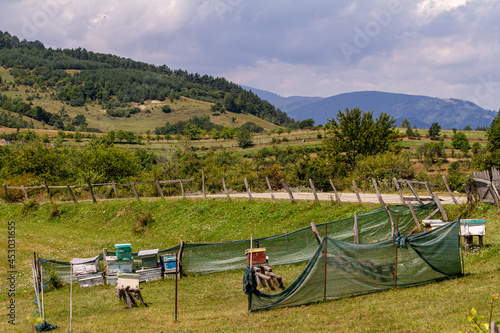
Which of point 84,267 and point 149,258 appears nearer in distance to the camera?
point 84,267

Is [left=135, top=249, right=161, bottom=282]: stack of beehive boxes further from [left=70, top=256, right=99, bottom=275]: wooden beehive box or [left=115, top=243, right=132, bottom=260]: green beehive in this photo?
[left=70, top=256, right=99, bottom=275]: wooden beehive box

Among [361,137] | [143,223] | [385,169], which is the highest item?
[361,137]

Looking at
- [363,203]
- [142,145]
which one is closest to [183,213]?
[363,203]

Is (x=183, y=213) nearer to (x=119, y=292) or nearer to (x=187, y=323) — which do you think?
(x=119, y=292)

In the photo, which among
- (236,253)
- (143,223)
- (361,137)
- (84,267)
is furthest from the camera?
(361,137)

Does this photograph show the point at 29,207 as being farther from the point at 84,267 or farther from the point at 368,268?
the point at 368,268

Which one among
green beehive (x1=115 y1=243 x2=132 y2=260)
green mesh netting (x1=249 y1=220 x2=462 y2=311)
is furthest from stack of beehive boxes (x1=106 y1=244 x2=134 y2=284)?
green mesh netting (x1=249 y1=220 x2=462 y2=311)

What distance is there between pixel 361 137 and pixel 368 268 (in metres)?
42.0

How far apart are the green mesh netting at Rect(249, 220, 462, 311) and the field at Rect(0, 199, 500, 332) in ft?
0.99

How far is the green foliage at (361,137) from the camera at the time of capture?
50.8 meters

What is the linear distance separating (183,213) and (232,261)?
12.5 meters

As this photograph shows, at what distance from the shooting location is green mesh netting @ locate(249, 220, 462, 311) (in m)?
10.7

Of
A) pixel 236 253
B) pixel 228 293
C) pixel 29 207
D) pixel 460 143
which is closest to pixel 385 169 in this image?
pixel 236 253

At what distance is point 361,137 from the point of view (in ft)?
168
